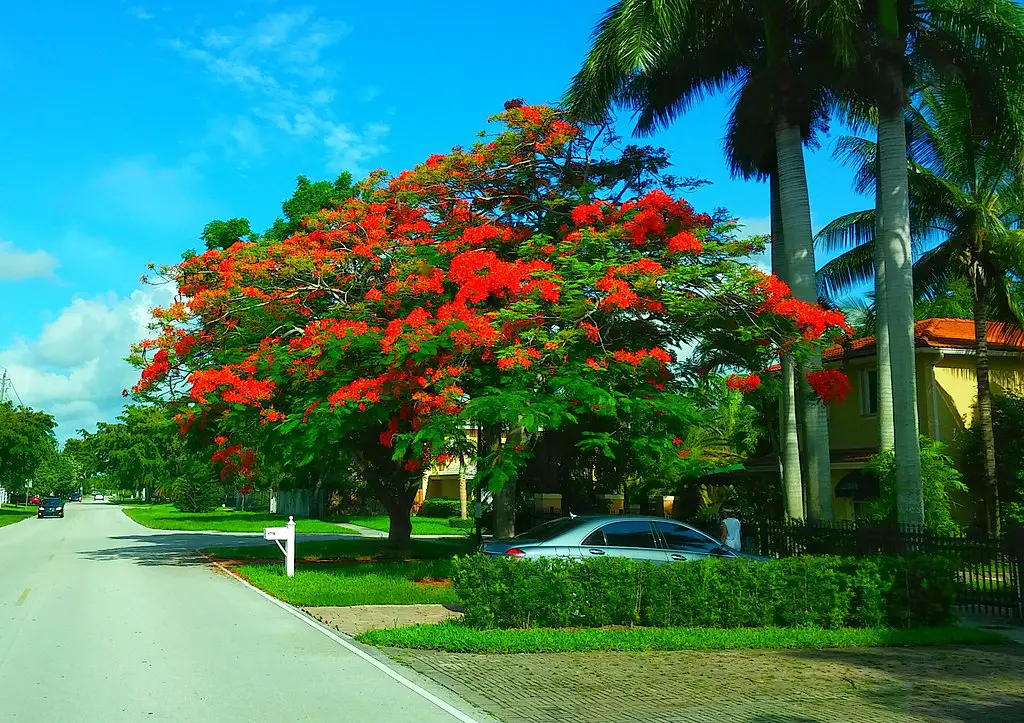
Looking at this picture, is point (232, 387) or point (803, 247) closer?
point (803, 247)

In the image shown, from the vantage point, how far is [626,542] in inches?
526

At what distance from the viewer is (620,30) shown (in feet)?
55.1

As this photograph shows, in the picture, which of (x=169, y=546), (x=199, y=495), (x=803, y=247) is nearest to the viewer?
(x=803, y=247)

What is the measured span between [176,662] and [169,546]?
22.6m

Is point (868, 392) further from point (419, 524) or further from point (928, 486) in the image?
point (419, 524)

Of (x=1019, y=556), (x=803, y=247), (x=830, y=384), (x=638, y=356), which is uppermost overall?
(x=803, y=247)

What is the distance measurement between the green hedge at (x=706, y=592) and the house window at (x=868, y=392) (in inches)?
687

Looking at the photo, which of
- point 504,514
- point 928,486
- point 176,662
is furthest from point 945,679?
point 928,486

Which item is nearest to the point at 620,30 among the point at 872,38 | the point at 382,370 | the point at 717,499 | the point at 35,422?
the point at 872,38

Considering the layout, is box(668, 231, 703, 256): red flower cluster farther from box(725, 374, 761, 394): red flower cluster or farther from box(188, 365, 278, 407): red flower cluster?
box(188, 365, 278, 407): red flower cluster

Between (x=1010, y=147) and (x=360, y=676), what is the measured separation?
53.6ft

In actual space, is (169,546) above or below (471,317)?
below

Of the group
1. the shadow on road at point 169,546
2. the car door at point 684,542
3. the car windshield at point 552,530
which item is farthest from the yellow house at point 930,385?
the shadow on road at point 169,546

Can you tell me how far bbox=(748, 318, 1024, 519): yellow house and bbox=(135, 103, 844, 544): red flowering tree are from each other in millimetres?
10995
